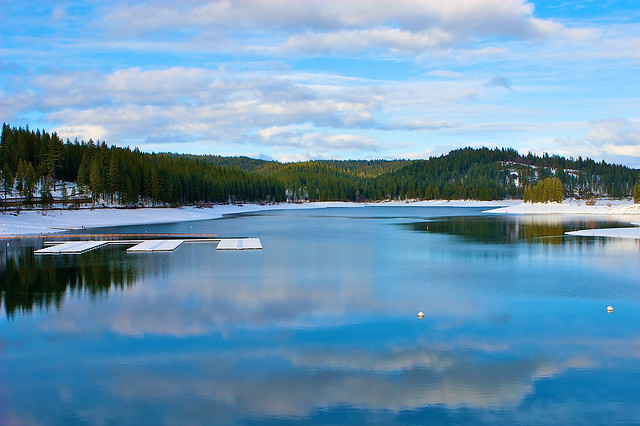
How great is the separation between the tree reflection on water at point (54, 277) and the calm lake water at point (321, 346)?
0.58 ft

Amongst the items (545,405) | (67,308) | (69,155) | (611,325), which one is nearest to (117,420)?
(545,405)

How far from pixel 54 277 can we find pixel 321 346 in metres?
18.1

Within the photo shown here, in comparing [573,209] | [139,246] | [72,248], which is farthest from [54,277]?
[573,209]

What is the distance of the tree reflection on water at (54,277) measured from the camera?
71.1ft

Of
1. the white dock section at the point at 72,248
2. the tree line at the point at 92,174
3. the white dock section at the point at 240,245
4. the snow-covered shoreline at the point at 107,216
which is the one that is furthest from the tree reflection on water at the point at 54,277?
the tree line at the point at 92,174

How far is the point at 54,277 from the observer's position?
2730cm

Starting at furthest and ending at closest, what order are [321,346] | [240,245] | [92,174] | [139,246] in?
[92,174] → [240,245] → [139,246] → [321,346]

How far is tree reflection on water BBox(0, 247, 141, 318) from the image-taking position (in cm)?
2167

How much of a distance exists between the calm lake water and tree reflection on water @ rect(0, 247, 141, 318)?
176mm

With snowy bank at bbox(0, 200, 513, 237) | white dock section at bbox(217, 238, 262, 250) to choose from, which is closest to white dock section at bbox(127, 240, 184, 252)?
white dock section at bbox(217, 238, 262, 250)

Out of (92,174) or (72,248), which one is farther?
(92,174)

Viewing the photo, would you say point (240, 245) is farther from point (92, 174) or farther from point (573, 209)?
point (573, 209)

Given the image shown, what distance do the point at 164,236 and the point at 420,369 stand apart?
45238 millimetres

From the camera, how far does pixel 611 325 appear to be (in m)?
17.1
